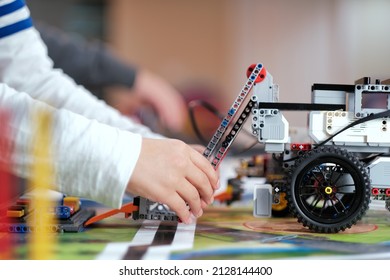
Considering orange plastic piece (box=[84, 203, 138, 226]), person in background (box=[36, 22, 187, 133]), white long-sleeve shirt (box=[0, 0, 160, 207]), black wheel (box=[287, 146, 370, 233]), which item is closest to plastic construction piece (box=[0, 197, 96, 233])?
orange plastic piece (box=[84, 203, 138, 226])

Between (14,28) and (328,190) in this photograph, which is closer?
(328,190)

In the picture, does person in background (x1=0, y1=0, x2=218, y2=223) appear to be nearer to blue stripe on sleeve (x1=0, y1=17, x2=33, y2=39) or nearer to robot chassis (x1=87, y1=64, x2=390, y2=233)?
robot chassis (x1=87, y1=64, x2=390, y2=233)

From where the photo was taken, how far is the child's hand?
2.50ft

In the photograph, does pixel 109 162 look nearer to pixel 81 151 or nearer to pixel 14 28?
pixel 81 151

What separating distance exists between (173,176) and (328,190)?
0.83 feet

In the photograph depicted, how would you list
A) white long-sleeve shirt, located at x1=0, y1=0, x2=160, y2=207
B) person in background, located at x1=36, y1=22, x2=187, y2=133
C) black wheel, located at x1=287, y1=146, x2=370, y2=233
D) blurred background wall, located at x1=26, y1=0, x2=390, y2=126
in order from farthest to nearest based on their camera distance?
person in background, located at x1=36, y1=22, x2=187, y2=133 → blurred background wall, located at x1=26, y1=0, x2=390, y2=126 → black wheel, located at x1=287, y1=146, x2=370, y2=233 → white long-sleeve shirt, located at x1=0, y1=0, x2=160, y2=207

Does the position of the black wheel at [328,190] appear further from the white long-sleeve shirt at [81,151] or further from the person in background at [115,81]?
the person in background at [115,81]

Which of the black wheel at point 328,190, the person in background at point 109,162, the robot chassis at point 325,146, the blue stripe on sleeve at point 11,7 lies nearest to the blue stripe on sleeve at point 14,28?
the blue stripe on sleeve at point 11,7

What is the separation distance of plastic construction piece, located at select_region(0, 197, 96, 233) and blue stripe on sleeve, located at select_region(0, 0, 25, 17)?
356 millimetres

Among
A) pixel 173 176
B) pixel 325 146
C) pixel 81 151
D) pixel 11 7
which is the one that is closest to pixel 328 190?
pixel 325 146

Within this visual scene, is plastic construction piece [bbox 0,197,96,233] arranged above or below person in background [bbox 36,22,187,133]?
below

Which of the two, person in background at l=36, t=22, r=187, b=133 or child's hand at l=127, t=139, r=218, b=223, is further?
person in background at l=36, t=22, r=187, b=133

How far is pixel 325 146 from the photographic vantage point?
0.90 metres

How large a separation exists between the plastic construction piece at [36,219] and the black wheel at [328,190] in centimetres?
35
